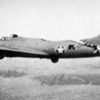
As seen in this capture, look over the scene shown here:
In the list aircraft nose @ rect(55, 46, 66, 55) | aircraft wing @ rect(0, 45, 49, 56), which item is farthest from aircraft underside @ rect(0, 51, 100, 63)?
aircraft nose @ rect(55, 46, 66, 55)

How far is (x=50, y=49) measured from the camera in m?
14.4

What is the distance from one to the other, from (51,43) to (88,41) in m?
2.61

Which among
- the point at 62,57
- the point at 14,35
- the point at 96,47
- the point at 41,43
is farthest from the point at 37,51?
the point at 96,47

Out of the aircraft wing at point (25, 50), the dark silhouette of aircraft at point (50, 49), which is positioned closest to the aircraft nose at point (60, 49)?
the dark silhouette of aircraft at point (50, 49)

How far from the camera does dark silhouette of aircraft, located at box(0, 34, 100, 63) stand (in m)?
13.9

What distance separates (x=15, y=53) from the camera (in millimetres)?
14172

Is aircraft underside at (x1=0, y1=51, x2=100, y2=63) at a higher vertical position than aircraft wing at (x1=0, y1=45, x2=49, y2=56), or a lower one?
lower

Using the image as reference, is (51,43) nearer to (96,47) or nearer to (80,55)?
(80,55)

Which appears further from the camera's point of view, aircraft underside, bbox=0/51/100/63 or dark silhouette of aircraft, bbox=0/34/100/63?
aircraft underside, bbox=0/51/100/63

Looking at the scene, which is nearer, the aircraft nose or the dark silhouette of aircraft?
the dark silhouette of aircraft

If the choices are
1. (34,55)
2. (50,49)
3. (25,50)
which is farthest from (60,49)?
(25,50)

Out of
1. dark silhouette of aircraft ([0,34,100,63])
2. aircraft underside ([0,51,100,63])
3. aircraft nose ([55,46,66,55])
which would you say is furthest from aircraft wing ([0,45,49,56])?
aircraft nose ([55,46,66,55])

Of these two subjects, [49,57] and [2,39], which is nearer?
[49,57]

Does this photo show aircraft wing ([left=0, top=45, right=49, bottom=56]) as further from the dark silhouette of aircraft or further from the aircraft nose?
the aircraft nose
